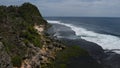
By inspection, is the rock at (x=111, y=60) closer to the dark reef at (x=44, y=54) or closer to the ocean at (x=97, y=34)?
the dark reef at (x=44, y=54)

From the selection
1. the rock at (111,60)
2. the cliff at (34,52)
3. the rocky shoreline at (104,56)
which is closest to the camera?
the cliff at (34,52)

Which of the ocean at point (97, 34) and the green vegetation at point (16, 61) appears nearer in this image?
the green vegetation at point (16, 61)

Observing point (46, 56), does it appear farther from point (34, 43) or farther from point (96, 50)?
point (96, 50)

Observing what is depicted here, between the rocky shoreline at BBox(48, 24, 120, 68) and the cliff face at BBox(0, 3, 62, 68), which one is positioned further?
the rocky shoreline at BBox(48, 24, 120, 68)

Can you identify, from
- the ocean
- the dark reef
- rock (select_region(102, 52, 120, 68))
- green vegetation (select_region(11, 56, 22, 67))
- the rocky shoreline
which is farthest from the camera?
the ocean

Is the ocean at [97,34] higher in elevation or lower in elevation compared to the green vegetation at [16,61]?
lower

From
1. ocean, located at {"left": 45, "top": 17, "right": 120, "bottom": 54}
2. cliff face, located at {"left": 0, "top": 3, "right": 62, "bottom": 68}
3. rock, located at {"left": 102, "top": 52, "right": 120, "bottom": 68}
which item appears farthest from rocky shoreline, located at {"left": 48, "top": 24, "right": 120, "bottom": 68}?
cliff face, located at {"left": 0, "top": 3, "right": 62, "bottom": 68}

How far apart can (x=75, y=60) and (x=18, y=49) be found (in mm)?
→ 8789

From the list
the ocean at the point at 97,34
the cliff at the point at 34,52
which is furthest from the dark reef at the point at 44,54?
the ocean at the point at 97,34

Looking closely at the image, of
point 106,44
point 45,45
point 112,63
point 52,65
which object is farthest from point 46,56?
point 106,44

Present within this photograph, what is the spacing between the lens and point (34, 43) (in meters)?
43.9

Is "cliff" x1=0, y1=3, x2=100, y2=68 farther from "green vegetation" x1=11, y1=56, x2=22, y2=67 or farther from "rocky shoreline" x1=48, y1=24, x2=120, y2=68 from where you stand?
"rocky shoreline" x1=48, y1=24, x2=120, y2=68

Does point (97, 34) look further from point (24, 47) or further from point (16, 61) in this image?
point (16, 61)

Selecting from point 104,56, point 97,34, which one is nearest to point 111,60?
point 104,56
